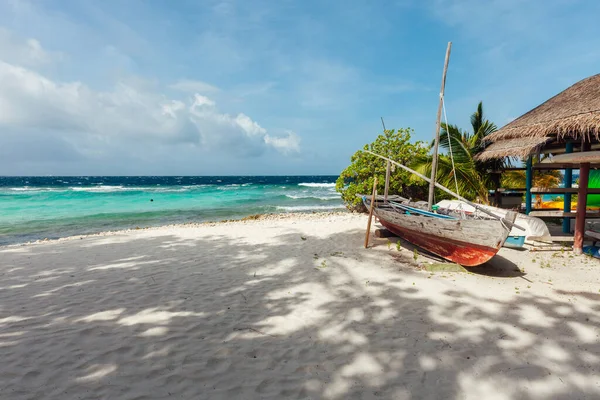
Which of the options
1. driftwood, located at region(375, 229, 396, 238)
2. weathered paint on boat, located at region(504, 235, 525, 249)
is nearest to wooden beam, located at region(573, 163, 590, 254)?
weathered paint on boat, located at region(504, 235, 525, 249)

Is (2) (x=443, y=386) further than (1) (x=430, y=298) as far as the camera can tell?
No

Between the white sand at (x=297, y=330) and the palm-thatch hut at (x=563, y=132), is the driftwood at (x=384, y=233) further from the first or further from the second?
the palm-thatch hut at (x=563, y=132)

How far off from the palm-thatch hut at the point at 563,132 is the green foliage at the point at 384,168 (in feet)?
13.2

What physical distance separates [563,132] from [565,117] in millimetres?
523

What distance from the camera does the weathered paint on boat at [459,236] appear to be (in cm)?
588

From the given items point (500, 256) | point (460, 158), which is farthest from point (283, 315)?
point (460, 158)

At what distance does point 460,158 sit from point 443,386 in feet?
39.3

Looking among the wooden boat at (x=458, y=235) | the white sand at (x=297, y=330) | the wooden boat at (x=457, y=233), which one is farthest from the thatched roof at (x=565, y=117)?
the wooden boat at (x=458, y=235)

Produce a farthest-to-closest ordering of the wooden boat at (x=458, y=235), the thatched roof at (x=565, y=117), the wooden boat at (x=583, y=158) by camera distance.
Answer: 1. the thatched roof at (x=565, y=117)
2. the wooden boat at (x=583, y=158)
3. the wooden boat at (x=458, y=235)

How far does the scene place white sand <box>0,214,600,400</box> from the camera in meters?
3.11

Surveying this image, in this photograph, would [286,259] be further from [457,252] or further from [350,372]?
[350,372]

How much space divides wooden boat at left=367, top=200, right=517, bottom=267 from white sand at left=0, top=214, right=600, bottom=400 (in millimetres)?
461

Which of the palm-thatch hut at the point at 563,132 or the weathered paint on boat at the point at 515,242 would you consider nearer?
the palm-thatch hut at the point at 563,132

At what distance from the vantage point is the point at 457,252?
672 centimetres
